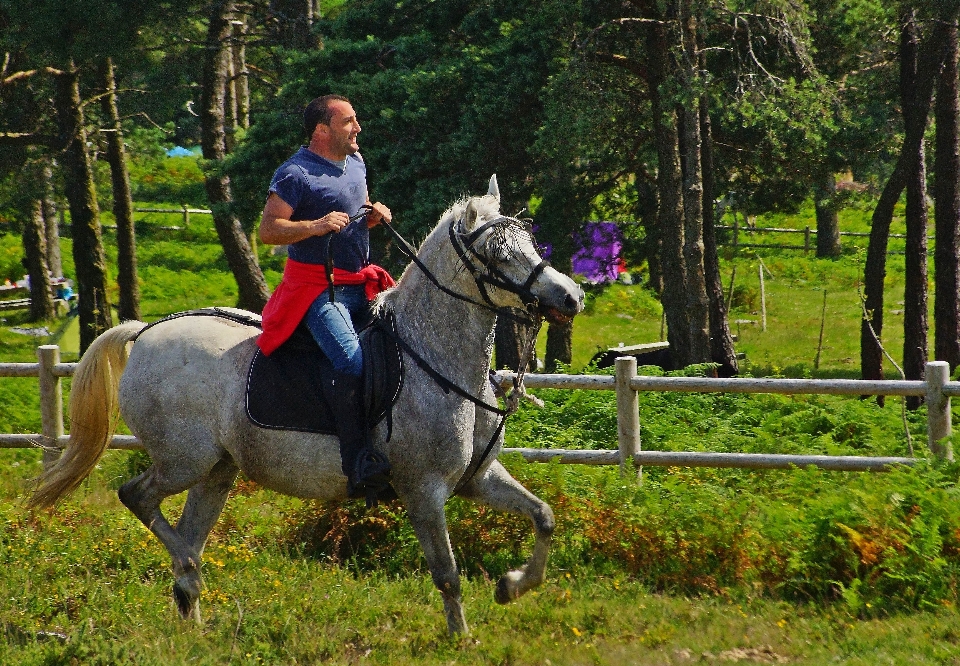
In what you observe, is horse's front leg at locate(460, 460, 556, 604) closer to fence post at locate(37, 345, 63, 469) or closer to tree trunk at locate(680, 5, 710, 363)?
fence post at locate(37, 345, 63, 469)

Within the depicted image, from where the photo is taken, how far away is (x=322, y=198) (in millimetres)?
6180

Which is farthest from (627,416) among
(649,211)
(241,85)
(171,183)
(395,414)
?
(171,183)

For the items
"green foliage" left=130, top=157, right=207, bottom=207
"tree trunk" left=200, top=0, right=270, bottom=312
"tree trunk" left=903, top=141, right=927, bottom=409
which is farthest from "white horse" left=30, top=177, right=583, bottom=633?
"green foliage" left=130, top=157, right=207, bottom=207

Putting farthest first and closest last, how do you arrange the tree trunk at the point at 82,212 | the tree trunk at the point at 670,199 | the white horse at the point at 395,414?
the tree trunk at the point at 82,212 < the tree trunk at the point at 670,199 < the white horse at the point at 395,414

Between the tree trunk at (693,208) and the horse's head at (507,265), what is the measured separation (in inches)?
374

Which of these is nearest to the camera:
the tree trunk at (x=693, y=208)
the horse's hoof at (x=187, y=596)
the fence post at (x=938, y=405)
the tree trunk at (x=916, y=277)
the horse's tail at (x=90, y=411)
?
the horse's hoof at (x=187, y=596)

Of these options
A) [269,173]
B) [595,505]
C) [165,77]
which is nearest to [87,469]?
[595,505]

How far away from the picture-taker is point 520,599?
698 centimetres

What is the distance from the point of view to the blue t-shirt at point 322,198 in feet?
20.0

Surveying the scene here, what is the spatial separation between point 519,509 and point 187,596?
2148mm

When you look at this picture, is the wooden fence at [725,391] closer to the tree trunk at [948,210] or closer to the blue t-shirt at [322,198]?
the blue t-shirt at [322,198]

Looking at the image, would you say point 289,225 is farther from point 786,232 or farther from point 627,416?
point 786,232

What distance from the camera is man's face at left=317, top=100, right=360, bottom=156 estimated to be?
6.22m

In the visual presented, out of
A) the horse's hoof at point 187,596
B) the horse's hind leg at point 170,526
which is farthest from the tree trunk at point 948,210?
the horse's hoof at point 187,596
